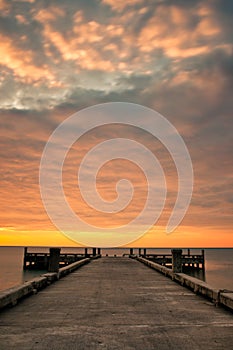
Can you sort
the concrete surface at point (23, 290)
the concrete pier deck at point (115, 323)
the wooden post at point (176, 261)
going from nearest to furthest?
the concrete pier deck at point (115, 323) < the concrete surface at point (23, 290) < the wooden post at point (176, 261)

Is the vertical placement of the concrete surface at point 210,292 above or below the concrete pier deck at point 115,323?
above

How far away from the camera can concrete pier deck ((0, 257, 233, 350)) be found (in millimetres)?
6031

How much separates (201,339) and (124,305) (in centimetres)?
370

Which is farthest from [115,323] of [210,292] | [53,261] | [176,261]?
[176,261]

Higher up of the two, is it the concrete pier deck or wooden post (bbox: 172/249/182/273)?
wooden post (bbox: 172/249/182/273)

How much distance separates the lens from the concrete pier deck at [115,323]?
603cm

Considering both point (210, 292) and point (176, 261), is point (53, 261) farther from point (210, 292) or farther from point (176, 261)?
point (210, 292)

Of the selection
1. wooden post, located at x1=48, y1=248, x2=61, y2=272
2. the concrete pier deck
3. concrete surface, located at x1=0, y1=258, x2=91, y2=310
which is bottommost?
the concrete pier deck

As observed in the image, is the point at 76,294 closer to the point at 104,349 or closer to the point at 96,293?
the point at 96,293

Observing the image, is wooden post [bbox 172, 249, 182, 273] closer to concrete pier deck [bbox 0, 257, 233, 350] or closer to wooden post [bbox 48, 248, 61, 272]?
concrete pier deck [bbox 0, 257, 233, 350]

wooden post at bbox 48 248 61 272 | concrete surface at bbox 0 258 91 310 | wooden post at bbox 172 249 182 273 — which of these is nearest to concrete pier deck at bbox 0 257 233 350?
concrete surface at bbox 0 258 91 310

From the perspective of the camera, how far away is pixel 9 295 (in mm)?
9312

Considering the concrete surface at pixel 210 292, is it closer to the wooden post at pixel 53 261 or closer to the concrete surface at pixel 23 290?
the concrete surface at pixel 23 290

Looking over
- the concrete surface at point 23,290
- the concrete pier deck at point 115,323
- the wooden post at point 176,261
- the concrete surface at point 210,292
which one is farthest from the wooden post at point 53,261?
the concrete surface at point 210,292
